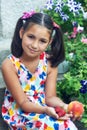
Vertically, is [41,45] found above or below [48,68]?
above

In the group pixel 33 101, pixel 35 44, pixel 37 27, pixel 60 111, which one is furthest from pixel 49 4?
pixel 60 111

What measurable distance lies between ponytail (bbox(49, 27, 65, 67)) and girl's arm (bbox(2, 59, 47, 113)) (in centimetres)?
44

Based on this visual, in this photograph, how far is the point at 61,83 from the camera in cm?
450

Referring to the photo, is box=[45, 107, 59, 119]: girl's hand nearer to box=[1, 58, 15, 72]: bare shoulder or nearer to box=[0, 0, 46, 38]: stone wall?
box=[1, 58, 15, 72]: bare shoulder

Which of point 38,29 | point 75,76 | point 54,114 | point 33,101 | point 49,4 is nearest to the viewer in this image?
point 54,114

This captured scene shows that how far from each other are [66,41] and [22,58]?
3.25ft

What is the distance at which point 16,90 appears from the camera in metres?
3.93

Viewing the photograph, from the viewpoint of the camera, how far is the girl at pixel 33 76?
3.87 meters

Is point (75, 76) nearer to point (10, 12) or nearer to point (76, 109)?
point (76, 109)

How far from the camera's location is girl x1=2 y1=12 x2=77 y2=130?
12.7 feet

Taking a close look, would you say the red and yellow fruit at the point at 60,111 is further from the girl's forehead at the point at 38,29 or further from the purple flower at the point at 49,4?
the purple flower at the point at 49,4

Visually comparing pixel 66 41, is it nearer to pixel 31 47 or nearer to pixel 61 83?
pixel 61 83

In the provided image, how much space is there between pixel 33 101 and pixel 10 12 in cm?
142

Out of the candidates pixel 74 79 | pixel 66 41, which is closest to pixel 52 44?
pixel 74 79
